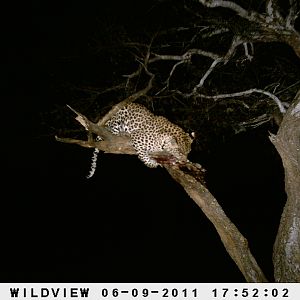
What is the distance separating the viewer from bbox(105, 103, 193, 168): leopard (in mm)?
7203

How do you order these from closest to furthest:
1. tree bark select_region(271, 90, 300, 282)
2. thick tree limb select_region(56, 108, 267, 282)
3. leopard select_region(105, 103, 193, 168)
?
tree bark select_region(271, 90, 300, 282)
thick tree limb select_region(56, 108, 267, 282)
leopard select_region(105, 103, 193, 168)

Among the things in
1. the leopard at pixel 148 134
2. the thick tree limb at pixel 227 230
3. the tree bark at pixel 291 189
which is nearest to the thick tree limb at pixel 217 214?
the thick tree limb at pixel 227 230

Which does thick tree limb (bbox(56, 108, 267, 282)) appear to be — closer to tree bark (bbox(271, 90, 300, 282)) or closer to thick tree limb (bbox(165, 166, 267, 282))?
thick tree limb (bbox(165, 166, 267, 282))

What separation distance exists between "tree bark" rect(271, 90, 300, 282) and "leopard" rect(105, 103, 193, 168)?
5.13ft

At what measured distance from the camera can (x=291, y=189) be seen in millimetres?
5898

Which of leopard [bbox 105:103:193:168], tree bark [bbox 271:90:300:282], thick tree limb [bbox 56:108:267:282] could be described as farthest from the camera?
leopard [bbox 105:103:193:168]

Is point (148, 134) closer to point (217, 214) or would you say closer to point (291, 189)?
point (217, 214)

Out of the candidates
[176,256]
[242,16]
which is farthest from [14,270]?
[242,16]

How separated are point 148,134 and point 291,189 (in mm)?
2232

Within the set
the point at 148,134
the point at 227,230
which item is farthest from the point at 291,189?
the point at 148,134

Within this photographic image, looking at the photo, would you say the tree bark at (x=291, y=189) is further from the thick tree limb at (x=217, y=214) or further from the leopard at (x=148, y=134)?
the leopard at (x=148, y=134)

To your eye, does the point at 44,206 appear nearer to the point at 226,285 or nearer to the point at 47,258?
the point at 47,258

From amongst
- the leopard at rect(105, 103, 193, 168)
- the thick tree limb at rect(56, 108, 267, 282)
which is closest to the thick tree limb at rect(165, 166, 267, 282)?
the thick tree limb at rect(56, 108, 267, 282)

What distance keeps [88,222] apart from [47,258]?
196 cm
